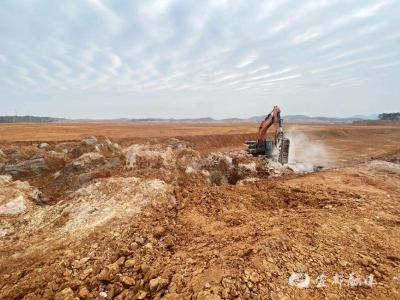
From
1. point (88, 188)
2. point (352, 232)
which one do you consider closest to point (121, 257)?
point (88, 188)

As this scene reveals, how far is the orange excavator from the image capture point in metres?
16.5

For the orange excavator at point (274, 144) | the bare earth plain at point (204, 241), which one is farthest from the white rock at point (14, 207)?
the orange excavator at point (274, 144)

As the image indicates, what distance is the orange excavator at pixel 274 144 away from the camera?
16453mm

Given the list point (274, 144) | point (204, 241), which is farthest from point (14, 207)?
point (274, 144)

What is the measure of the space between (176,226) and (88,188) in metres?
3.52

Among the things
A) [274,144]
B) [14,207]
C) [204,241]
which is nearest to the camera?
[204,241]

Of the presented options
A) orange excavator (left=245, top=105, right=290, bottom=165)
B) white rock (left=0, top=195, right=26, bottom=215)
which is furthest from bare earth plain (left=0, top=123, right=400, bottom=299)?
orange excavator (left=245, top=105, right=290, bottom=165)

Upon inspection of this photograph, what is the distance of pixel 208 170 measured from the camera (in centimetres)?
1459

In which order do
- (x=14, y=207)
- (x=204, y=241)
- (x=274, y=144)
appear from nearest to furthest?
(x=204, y=241) → (x=14, y=207) → (x=274, y=144)

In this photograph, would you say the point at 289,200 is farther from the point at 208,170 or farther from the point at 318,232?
the point at 208,170

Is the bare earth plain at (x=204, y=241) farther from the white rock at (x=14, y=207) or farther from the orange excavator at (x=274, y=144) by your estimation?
the orange excavator at (x=274, y=144)

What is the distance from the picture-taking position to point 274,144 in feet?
57.7

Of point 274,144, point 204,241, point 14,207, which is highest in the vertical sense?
point 274,144

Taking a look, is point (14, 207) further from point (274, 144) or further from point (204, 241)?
point (274, 144)
